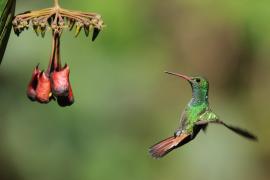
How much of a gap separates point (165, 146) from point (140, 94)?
434 cm

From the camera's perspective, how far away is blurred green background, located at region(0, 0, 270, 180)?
8023 millimetres

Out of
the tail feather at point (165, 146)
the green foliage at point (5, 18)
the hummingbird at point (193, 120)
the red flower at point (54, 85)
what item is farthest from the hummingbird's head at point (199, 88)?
the green foliage at point (5, 18)

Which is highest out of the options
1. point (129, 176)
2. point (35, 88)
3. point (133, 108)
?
point (35, 88)

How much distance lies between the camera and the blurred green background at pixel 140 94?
8023 millimetres

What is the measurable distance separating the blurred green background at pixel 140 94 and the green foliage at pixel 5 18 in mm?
3670

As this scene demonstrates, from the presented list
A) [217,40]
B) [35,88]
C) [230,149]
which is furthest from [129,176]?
[35,88]

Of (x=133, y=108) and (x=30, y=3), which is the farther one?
(x=133, y=108)

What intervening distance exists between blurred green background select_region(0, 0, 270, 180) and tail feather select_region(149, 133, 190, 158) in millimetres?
3364

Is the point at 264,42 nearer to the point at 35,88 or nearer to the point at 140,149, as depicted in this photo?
the point at 140,149

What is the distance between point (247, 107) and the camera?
356 inches

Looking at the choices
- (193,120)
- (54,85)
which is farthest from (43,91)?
(193,120)

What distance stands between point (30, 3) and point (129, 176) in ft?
6.18

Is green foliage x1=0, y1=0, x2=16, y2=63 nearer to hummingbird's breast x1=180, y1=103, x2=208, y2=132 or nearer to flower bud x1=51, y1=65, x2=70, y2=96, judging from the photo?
flower bud x1=51, y1=65, x2=70, y2=96

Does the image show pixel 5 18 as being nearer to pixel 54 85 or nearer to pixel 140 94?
pixel 54 85
